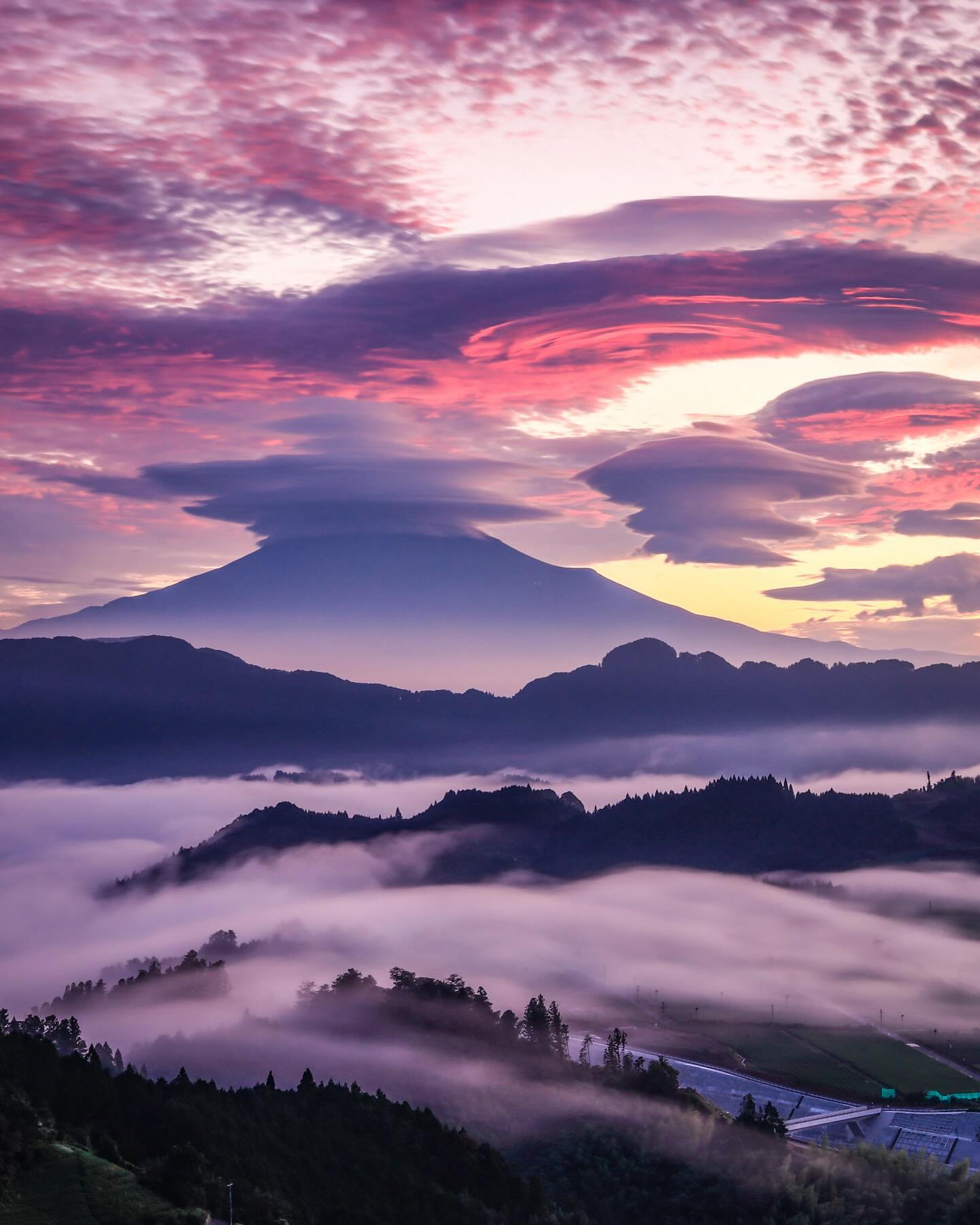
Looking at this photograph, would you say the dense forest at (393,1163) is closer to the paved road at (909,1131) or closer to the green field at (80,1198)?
the green field at (80,1198)

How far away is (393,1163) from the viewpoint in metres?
108

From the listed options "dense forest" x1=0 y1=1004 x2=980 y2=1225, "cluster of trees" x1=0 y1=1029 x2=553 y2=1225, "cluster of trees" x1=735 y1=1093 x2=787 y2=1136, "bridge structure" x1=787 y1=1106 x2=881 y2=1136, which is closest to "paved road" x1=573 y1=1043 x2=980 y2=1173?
"bridge structure" x1=787 y1=1106 x2=881 y2=1136

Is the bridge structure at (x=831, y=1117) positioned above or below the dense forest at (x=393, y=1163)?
below

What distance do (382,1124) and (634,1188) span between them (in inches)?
1024

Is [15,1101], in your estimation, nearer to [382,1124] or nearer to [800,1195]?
[382,1124]

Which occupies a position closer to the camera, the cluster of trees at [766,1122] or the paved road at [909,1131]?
the cluster of trees at [766,1122]

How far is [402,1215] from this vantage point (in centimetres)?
9888

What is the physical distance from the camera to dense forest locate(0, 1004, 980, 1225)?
80.1 m

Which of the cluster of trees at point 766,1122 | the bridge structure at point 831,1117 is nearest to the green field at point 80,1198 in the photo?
the cluster of trees at point 766,1122

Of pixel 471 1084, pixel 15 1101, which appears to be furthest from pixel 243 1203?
pixel 471 1084

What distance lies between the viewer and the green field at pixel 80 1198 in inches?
2736

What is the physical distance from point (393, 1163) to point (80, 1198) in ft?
136

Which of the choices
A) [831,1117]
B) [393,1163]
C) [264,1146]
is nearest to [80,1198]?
[264,1146]

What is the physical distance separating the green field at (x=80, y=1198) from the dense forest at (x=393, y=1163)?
0.19 metres
